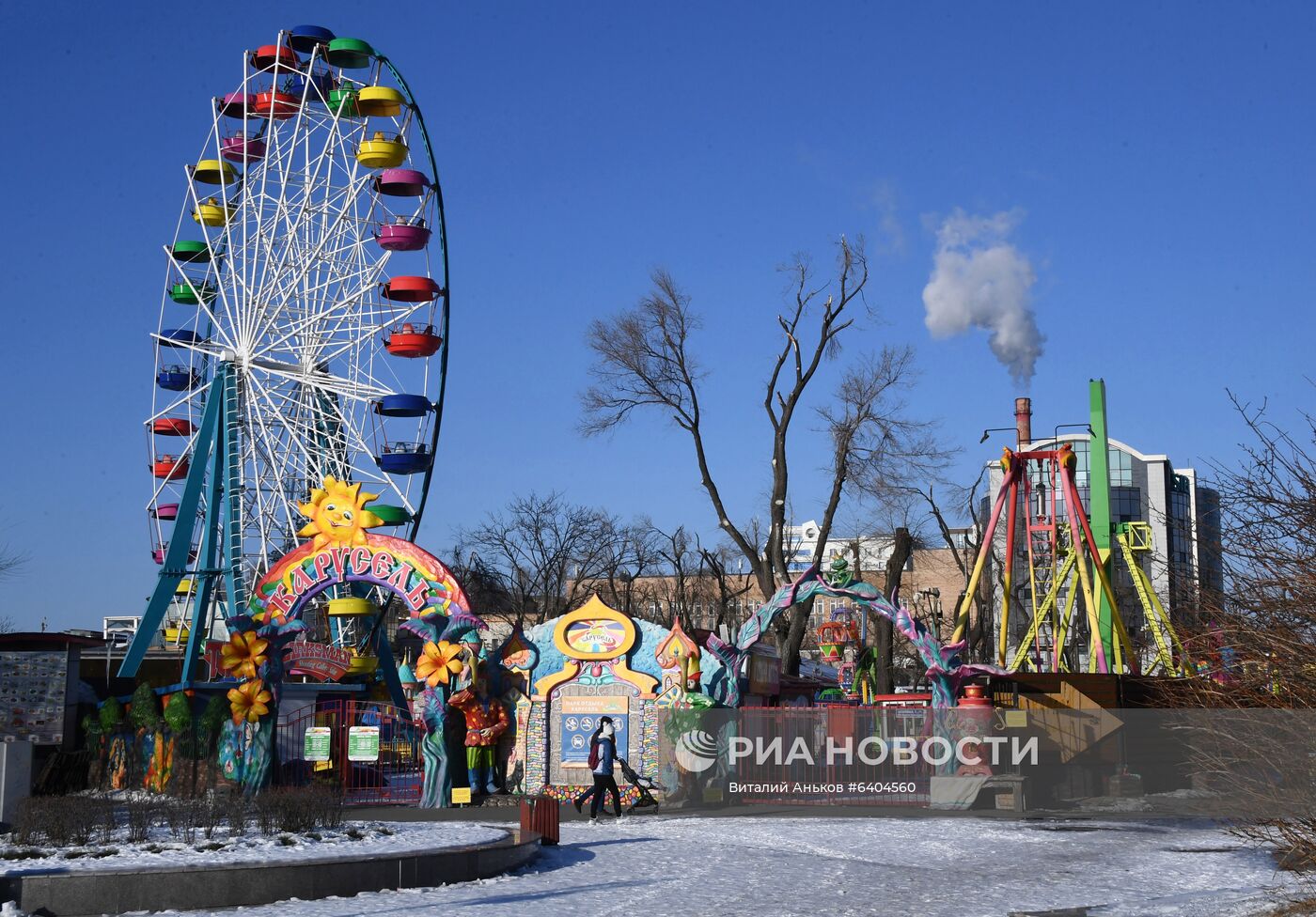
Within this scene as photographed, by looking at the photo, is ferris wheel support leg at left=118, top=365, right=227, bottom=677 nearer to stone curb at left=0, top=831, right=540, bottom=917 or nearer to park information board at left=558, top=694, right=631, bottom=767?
park information board at left=558, top=694, right=631, bottom=767

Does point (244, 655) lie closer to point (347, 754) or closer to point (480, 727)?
point (347, 754)

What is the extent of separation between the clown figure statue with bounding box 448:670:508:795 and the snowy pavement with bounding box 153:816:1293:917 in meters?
4.93

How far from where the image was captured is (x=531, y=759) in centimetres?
2683

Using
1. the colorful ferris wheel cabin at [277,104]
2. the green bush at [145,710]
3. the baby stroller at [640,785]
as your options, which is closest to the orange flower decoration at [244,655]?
the green bush at [145,710]

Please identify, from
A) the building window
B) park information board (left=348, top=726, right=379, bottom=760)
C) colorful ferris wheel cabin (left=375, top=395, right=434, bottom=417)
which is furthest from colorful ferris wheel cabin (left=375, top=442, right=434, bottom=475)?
the building window

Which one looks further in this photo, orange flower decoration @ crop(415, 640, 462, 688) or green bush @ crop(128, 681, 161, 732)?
green bush @ crop(128, 681, 161, 732)

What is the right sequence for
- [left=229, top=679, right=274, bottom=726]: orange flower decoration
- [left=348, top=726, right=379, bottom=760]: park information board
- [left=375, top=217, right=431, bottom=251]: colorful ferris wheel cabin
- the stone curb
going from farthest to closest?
[left=375, top=217, right=431, bottom=251]: colorful ferris wheel cabin, [left=229, top=679, right=274, bottom=726]: orange flower decoration, [left=348, top=726, right=379, bottom=760]: park information board, the stone curb

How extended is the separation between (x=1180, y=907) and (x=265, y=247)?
35.0 metres

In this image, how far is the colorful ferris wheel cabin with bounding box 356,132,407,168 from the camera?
41.4 m

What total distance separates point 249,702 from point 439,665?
11.4ft

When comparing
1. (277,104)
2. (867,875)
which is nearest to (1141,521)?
(277,104)

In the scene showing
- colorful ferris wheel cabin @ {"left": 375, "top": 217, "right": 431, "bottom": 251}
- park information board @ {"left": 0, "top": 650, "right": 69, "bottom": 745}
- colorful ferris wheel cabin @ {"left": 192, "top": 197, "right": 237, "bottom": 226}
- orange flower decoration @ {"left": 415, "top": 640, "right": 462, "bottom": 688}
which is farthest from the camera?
colorful ferris wheel cabin @ {"left": 192, "top": 197, "right": 237, "bottom": 226}

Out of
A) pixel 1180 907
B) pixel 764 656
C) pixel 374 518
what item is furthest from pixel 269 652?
pixel 1180 907

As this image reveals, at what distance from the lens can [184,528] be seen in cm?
4012
